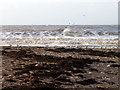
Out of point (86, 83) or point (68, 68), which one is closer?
point (86, 83)

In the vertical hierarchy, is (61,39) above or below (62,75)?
below

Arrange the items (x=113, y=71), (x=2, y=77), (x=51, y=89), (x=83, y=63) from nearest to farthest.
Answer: (x=51, y=89) → (x=2, y=77) → (x=113, y=71) → (x=83, y=63)

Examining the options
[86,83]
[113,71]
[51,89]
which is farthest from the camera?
[113,71]

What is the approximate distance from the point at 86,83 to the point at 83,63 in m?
3.94

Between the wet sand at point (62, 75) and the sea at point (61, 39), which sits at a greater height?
the wet sand at point (62, 75)

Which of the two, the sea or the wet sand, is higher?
the wet sand

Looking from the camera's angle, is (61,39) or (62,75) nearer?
(62,75)

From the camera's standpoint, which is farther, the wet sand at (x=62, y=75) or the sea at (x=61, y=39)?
the sea at (x=61, y=39)

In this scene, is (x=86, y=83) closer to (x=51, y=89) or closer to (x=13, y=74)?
(x=51, y=89)

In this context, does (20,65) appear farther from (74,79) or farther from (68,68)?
(74,79)

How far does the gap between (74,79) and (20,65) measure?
3644mm

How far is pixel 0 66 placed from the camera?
39.3 ft

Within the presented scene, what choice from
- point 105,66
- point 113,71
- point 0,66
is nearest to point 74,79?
point 113,71

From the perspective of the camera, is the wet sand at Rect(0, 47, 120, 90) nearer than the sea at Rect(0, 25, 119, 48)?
Yes
